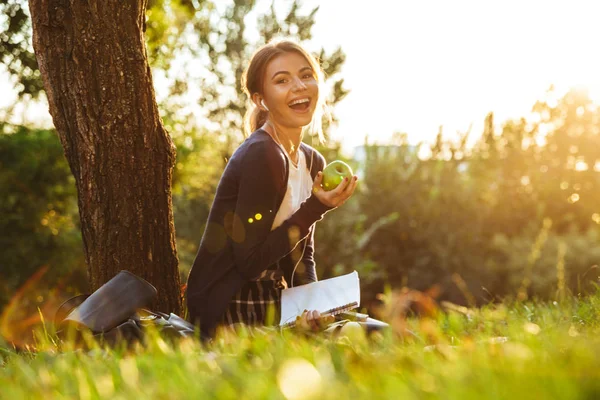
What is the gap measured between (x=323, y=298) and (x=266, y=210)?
1.83 feet

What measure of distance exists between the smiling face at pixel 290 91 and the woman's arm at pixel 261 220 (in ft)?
1.70

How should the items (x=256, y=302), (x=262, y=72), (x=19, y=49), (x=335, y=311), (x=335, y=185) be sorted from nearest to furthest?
(x=335, y=311) < (x=256, y=302) < (x=335, y=185) < (x=262, y=72) < (x=19, y=49)

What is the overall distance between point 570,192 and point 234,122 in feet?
32.9

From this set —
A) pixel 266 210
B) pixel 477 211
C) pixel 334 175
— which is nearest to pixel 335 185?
pixel 334 175

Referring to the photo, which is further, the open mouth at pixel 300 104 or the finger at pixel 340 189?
the open mouth at pixel 300 104

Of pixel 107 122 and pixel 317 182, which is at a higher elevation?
pixel 107 122

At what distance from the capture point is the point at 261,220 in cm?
352

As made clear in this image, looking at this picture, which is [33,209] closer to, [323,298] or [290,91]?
[290,91]

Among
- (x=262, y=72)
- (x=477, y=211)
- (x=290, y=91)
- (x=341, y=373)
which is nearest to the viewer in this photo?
(x=341, y=373)

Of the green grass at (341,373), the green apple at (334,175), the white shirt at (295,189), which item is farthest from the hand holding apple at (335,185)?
the green grass at (341,373)

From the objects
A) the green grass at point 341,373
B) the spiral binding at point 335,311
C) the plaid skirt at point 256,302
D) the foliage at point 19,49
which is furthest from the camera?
the foliage at point 19,49

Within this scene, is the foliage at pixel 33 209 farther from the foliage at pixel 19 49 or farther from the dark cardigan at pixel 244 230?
the dark cardigan at pixel 244 230

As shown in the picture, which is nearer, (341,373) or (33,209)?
(341,373)

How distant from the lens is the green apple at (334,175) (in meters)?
3.85
